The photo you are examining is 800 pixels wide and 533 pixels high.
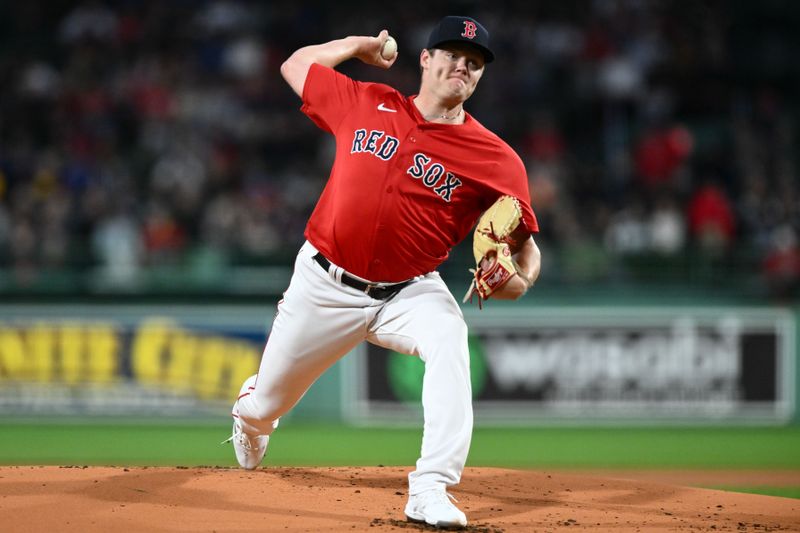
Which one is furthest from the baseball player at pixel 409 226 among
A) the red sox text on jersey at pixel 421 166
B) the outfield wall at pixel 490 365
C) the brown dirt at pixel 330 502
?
the outfield wall at pixel 490 365

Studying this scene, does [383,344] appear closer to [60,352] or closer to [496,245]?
[496,245]

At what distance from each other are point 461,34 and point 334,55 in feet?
2.41

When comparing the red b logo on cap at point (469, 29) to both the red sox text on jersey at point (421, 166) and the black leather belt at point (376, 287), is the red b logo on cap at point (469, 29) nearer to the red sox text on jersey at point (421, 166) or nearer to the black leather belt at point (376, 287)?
the red sox text on jersey at point (421, 166)

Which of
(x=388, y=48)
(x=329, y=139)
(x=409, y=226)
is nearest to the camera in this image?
(x=409, y=226)

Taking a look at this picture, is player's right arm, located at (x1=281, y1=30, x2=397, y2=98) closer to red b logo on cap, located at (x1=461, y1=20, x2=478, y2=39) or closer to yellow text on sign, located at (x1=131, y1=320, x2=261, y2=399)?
red b logo on cap, located at (x1=461, y1=20, x2=478, y2=39)

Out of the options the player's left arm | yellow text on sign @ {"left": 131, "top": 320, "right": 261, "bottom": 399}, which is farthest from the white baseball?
yellow text on sign @ {"left": 131, "top": 320, "right": 261, "bottom": 399}

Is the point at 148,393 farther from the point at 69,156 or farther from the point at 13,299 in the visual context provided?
the point at 69,156

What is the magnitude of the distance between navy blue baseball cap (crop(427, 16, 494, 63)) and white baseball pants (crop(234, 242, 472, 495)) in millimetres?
1074

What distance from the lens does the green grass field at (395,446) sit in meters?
8.98

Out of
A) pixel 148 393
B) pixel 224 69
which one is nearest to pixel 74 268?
pixel 148 393

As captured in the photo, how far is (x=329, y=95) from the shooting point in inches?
199

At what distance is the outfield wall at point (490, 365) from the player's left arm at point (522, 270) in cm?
631

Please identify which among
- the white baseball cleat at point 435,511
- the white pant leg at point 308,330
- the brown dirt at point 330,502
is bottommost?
the brown dirt at point 330,502

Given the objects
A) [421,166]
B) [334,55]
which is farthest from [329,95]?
[421,166]
